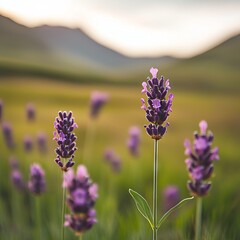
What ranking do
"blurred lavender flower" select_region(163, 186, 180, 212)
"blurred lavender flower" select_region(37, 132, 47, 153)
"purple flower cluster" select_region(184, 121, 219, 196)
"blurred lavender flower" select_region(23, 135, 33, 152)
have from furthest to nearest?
1. "blurred lavender flower" select_region(37, 132, 47, 153)
2. "blurred lavender flower" select_region(23, 135, 33, 152)
3. "blurred lavender flower" select_region(163, 186, 180, 212)
4. "purple flower cluster" select_region(184, 121, 219, 196)

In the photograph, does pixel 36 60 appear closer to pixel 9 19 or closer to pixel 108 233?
pixel 9 19

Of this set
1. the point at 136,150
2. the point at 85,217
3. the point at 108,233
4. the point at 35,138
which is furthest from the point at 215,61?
the point at 85,217

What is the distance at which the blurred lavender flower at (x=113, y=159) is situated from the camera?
2275 mm

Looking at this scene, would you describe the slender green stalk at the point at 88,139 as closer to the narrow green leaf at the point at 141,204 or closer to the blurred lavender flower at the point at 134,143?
the blurred lavender flower at the point at 134,143

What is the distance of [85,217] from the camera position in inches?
34.8

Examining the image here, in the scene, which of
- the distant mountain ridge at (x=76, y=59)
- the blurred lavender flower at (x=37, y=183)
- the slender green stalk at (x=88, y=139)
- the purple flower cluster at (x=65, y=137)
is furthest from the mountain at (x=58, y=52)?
the purple flower cluster at (x=65, y=137)

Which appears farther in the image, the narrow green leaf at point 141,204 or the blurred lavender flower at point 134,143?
the blurred lavender flower at point 134,143

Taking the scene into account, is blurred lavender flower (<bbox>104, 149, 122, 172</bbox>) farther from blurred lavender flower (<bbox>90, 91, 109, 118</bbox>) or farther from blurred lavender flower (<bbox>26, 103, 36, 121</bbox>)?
blurred lavender flower (<bbox>26, 103, 36, 121</bbox>)

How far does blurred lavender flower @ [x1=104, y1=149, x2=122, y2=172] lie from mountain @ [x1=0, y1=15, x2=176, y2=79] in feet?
1.13

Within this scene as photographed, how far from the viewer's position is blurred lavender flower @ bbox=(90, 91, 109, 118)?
2.07 m

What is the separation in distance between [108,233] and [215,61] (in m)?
1.27

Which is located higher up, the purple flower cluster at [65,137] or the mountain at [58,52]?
the mountain at [58,52]

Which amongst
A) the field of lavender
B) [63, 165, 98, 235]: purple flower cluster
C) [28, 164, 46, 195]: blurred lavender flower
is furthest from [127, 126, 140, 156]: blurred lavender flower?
[63, 165, 98, 235]: purple flower cluster

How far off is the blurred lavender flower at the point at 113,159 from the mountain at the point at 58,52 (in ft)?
1.13
